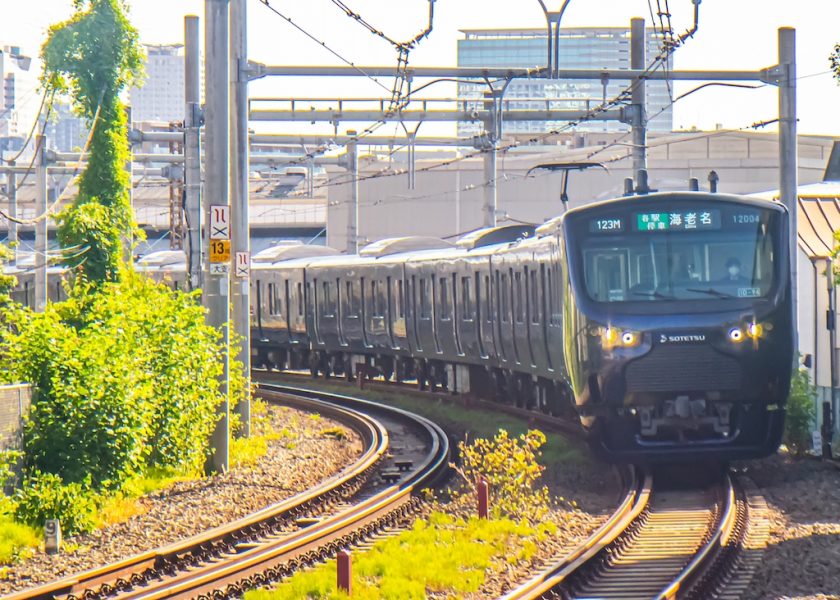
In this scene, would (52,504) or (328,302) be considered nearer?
(52,504)

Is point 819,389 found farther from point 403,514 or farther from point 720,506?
point 403,514

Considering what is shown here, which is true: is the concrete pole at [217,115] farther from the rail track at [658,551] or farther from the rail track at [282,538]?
the rail track at [658,551]

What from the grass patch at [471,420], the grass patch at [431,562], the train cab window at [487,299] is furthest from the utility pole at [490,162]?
the grass patch at [431,562]

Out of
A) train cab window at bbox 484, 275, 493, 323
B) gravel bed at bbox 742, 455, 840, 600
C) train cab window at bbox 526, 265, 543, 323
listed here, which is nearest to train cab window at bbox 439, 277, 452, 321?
train cab window at bbox 484, 275, 493, 323

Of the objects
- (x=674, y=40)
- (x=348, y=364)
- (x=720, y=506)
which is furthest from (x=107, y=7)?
(x=720, y=506)

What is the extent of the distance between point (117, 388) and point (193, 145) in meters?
7.74

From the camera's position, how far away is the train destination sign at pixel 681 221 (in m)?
14.7

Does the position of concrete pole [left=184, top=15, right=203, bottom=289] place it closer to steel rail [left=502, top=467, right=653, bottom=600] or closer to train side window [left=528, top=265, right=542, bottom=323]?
train side window [left=528, top=265, right=542, bottom=323]

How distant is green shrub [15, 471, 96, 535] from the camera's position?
12141mm

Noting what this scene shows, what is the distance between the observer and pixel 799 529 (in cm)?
1198

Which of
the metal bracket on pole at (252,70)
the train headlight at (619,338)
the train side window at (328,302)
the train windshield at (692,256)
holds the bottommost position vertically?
the train side window at (328,302)

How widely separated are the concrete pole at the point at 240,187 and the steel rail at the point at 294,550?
3.63m

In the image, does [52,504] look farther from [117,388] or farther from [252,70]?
[252,70]

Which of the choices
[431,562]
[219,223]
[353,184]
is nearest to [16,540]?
[431,562]
